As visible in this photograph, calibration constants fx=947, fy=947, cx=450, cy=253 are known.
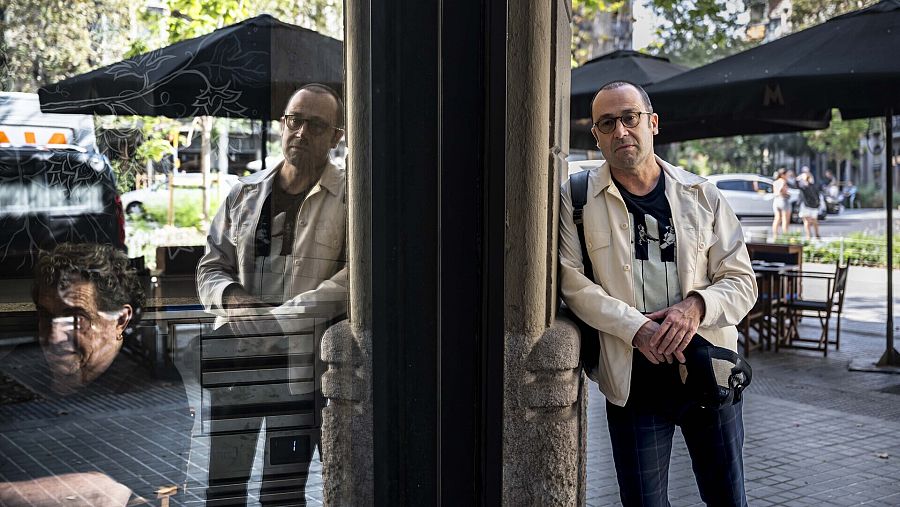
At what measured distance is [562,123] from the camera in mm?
3355

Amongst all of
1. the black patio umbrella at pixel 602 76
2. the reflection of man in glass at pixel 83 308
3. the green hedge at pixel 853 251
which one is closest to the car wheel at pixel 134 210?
the reflection of man in glass at pixel 83 308

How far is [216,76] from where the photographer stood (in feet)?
9.16

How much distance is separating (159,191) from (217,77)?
383mm

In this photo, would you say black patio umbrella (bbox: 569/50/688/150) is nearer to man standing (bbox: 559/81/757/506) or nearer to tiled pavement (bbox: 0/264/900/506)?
tiled pavement (bbox: 0/264/900/506)

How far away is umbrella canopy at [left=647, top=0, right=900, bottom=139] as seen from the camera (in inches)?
277

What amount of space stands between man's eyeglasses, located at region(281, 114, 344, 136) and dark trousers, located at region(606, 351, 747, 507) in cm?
130

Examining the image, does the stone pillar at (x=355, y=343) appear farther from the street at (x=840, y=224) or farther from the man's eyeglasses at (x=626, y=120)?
the street at (x=840, y=224)

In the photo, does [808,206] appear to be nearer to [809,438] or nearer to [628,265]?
Result: [809,438]

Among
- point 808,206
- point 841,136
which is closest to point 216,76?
point 808,206

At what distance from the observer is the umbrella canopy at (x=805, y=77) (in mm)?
7031

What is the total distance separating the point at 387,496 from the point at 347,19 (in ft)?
4.96

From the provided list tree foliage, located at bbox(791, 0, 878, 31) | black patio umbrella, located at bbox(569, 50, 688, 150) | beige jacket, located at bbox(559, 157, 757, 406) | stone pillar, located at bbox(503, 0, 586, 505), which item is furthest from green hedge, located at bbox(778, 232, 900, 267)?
stone pillar, located at bbox(503, 0, 586, 505)

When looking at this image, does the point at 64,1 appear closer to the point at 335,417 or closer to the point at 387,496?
the point at 335,417

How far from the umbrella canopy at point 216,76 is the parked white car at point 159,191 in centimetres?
18
